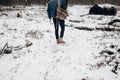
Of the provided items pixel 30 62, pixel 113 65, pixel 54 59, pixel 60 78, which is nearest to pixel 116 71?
pixel 113 65

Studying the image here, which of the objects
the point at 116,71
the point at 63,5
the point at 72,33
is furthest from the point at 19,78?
the point at 72,33

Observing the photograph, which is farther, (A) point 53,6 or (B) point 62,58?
(A) point 53,6

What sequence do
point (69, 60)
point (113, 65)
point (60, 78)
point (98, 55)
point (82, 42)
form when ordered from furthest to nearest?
point (82, 42) < point (98, 55) < point (69, 60) < point (113, 65) < point (60, 78)

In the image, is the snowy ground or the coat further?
the coat

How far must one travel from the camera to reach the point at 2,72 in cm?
555

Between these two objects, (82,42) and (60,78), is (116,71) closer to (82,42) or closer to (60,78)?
(60,78)

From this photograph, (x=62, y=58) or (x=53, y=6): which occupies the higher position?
(x=53, y=6)

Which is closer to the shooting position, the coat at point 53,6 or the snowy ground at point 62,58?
the snowy ground at point 62,58

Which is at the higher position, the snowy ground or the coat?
the coat

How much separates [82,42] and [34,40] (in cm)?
175

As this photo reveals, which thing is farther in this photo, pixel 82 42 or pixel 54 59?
pixel 82 42

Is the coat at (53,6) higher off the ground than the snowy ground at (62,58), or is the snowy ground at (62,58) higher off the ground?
the coat at (53,6)

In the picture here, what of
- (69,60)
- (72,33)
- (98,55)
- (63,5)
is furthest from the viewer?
(72,33)

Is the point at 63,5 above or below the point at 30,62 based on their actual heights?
above
